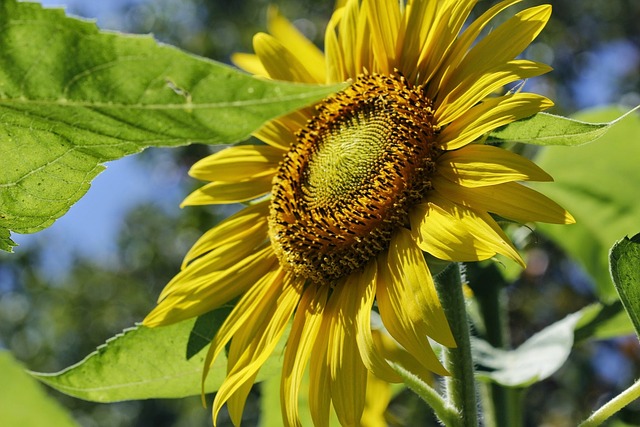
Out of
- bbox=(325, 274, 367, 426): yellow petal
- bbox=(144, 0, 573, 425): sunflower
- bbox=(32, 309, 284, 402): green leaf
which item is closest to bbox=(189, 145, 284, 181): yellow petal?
bbox=(144, 0, 573, 425): sunflower

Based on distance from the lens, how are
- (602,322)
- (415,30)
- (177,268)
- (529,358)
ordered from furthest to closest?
(177,268) → (602,322) → (529,358) → (415,30)

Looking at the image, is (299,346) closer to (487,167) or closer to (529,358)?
(487,167)

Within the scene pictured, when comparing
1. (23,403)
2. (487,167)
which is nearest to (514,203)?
(487,167)

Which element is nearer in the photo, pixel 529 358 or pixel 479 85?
pixel 479 85

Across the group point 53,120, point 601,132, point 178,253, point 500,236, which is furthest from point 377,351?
point 178,253

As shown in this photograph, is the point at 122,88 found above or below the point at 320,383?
above

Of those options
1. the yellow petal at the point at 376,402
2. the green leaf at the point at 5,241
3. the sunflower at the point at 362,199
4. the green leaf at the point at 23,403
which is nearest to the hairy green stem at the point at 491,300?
the yellow petal at the point at 376,402

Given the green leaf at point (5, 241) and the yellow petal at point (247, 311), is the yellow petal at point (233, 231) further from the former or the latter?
the green leaf at point (5, 241)
